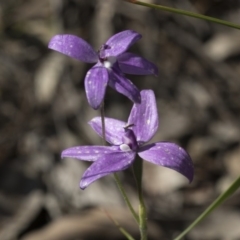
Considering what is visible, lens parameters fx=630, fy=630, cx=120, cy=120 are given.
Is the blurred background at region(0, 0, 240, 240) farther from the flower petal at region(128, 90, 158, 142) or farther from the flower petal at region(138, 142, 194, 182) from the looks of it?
the flower petal at region(138, 142, 194, 182)

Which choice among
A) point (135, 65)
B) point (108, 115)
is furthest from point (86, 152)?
point (108, 115)

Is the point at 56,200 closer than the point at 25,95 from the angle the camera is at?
Yes

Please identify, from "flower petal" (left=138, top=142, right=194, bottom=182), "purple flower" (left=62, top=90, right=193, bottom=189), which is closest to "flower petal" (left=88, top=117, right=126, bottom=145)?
"purple flower" (left=62, top=90, right=193, bottom=189)

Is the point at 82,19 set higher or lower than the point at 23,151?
higher

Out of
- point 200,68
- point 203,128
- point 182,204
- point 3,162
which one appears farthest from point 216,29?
point 3,162

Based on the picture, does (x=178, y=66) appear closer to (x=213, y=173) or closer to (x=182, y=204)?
(x=213, y=173)

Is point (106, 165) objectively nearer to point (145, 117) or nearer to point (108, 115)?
point (145, 117)

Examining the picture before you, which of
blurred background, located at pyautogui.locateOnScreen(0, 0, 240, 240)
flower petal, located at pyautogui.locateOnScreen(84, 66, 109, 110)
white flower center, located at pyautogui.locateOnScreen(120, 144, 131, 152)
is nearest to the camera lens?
flower petal, located at pyautogui.locateOnScreen(84, 66, 109, 110)
